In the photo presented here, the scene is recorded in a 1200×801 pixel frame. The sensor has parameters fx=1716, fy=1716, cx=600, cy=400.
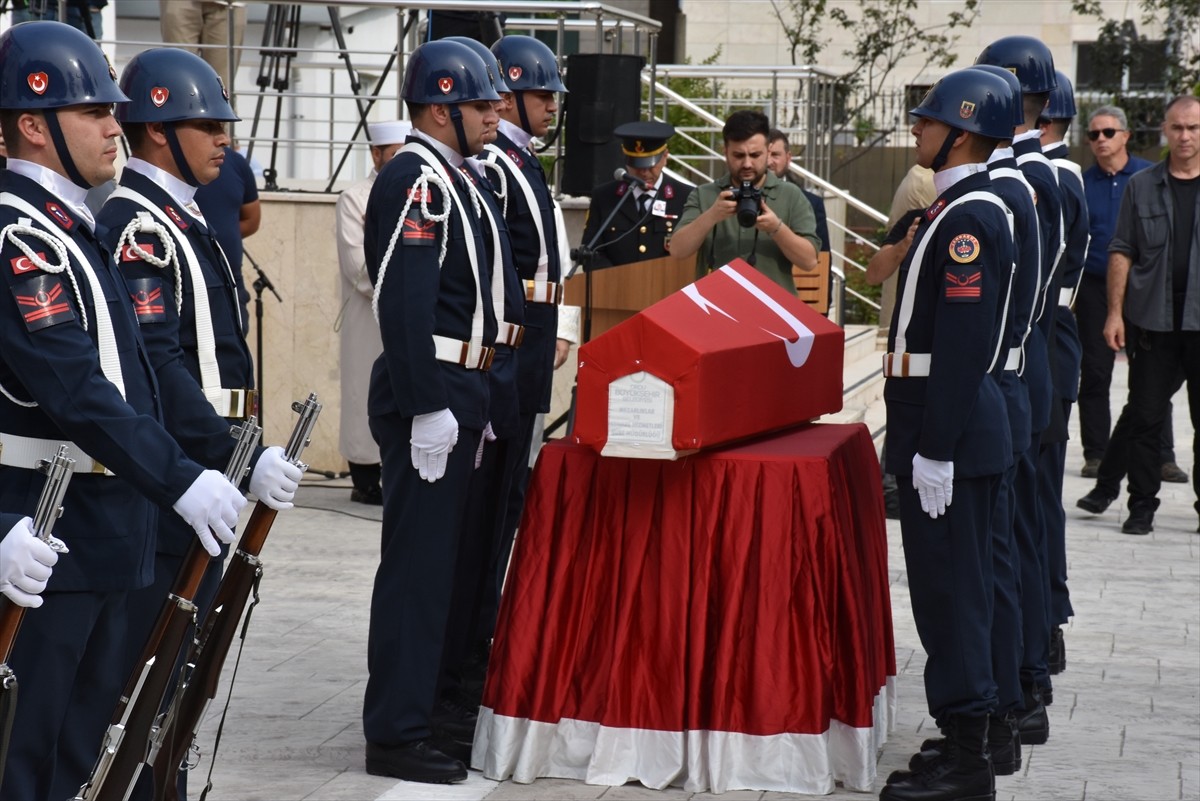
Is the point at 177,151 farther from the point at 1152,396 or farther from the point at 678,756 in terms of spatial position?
the point at 1152,396

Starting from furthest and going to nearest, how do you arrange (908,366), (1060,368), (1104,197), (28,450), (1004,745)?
(1104,197) → (1060,368) → (1004,745) → (908,366) → (28,450)

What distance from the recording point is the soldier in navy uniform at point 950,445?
471cm

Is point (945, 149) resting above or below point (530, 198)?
above

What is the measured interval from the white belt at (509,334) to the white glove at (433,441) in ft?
1.35

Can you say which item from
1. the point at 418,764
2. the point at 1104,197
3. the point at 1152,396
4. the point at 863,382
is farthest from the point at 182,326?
the point at 863,382

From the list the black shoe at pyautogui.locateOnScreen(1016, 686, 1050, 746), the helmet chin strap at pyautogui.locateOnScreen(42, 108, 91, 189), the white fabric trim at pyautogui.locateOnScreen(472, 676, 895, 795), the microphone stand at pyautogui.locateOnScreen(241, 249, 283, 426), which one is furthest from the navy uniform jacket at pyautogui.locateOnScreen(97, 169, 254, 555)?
the microphone stand at pyautogui.locateOnScreen(241, 249, 283, 426)

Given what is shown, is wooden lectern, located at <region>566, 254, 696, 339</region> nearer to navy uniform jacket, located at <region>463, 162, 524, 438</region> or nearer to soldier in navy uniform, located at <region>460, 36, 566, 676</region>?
soldier in navy uniform, located at <region>460, 36, 566, 676</region>

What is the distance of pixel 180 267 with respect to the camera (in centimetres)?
414

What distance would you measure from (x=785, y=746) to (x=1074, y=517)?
5.30 metres

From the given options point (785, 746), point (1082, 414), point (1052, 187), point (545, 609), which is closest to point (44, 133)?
point (545, 609)

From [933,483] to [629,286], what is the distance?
3.94 meters

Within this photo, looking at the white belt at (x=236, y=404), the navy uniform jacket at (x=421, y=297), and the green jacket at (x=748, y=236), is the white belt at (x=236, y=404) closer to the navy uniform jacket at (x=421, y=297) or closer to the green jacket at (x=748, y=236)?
the navy uniform jacket at (x=421, y=297)

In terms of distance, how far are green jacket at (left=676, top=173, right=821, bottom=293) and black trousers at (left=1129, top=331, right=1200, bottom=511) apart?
2.41 metres

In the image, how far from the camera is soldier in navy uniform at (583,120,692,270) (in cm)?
904
